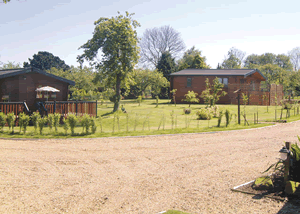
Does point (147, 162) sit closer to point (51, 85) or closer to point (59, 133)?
point (59, 133)

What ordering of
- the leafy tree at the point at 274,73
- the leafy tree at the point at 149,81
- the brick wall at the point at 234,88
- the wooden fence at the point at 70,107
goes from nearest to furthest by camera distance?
the wooden fence at the point at 70,107 → the brick wall at the point at 234,88 → the leafy tree at the point at 149,81 → the leafy tree at the point at 274,73

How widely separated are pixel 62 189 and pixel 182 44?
213 ft

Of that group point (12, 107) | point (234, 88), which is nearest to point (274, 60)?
point (234, 88)

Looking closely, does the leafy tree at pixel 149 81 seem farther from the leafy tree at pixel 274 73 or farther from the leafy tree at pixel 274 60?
the leafy tree at pixel 274 60

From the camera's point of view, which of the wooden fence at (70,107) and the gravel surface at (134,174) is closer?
the gravel surface at (134,174)

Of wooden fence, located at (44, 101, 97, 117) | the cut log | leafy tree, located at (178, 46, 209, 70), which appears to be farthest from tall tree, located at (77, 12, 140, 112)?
leafy tree, located at (178, 46, 209, 70)

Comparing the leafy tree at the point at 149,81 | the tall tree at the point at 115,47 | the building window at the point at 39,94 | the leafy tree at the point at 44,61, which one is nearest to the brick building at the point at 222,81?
the leafy tree at the point at 149,81

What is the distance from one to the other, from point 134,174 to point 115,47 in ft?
58.3

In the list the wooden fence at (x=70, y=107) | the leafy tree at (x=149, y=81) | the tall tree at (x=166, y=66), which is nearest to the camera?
the wooden fence at (x=70, y=107)

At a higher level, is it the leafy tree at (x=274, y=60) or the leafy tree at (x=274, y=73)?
the leafy tree at (x=274, y=60)

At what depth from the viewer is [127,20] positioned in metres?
24.4

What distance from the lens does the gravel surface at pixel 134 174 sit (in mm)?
5438

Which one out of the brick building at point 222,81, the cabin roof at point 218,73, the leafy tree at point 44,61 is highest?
the leafy tree at point 44,61

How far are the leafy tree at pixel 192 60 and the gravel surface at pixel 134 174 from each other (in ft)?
147
